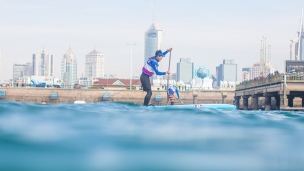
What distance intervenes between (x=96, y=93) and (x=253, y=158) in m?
68.7

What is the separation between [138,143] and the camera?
6.64 meters

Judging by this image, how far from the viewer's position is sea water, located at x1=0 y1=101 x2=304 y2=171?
5926 mm

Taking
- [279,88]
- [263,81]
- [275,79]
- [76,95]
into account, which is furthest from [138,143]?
[76,95]

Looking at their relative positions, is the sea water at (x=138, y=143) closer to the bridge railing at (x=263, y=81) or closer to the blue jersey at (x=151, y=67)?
the blue jersey at (x=151, y=67)

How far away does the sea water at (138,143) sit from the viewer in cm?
593

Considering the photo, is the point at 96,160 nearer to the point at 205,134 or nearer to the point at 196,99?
the point at 205,134

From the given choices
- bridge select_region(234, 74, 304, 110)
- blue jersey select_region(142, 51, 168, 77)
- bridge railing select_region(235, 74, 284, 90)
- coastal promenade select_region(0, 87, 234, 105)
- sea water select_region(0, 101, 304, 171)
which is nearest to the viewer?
sea water select_region(0, 101, 304, 171)

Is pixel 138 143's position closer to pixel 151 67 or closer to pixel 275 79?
pixel 151 67

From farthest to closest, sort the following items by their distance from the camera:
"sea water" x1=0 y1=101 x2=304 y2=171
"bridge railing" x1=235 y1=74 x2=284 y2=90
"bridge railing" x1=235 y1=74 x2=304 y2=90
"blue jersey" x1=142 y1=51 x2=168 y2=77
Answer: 1. "bridge railing" x1=235 y1=74 x2=284 y2=90
2. "bridge railing" x1=235 y1=74 x2=304 y2=90
3. "blue jersey" x1=142 y1=51 x2=168 y2=77
4. "sea water" x1=0 y1=101 x2=304 y2=171

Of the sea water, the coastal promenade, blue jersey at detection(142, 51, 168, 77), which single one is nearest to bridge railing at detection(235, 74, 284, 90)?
the coastal promenade


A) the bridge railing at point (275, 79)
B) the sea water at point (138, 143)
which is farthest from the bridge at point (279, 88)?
the sea water at point (138, 143)

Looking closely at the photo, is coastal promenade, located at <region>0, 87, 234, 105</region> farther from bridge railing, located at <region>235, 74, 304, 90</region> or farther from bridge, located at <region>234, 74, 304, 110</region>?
bridge, located at <region>234, 74, 304, 110</region>

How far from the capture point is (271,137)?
7.60 metres

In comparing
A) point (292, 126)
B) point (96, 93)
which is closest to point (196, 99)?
point (96, 93)
